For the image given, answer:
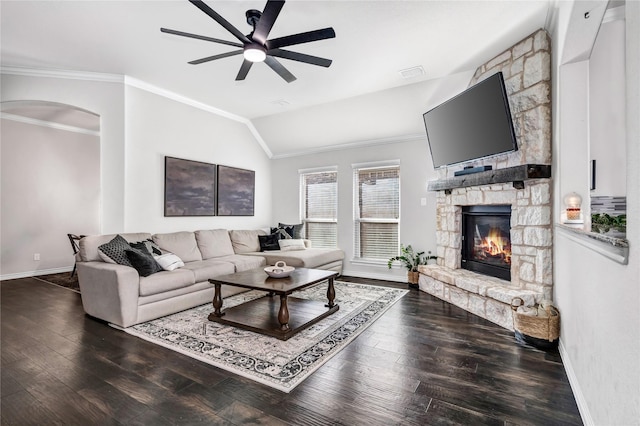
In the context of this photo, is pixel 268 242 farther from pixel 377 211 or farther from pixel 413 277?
pixel 413 277

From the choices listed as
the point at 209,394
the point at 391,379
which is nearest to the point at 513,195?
the point at 391,379

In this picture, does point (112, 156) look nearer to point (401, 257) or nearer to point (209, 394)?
point (209, 394)

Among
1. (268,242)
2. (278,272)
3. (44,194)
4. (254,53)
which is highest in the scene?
(254,53)

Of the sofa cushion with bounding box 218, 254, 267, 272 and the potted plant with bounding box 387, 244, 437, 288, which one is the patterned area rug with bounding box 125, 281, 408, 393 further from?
the potted plant with bounding box 387, 244, 437, 288

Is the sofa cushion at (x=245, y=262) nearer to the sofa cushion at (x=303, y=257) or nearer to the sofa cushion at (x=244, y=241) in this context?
the sofa cushion at (x=303, y=257)

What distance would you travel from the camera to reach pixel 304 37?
2.47m

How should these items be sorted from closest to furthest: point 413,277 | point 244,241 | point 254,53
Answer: point 254,53
point 413,277
point 244,241

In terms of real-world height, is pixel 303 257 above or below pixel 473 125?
below

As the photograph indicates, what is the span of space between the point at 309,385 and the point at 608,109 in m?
3.41

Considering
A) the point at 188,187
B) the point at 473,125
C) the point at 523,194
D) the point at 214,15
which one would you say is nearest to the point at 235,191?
the point at 188,187

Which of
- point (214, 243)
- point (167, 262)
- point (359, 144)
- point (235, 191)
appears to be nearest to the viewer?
point (167, 262)

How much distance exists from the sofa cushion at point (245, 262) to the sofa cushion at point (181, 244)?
16.3 inches

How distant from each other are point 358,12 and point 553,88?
1990mm

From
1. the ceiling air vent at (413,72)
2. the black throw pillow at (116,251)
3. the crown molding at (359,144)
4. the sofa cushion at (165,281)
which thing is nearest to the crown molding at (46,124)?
the crown molding at (359,144)
